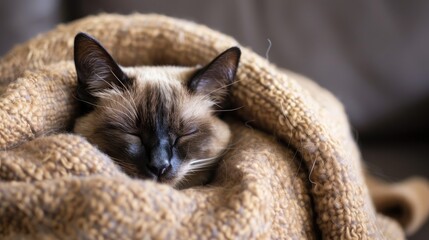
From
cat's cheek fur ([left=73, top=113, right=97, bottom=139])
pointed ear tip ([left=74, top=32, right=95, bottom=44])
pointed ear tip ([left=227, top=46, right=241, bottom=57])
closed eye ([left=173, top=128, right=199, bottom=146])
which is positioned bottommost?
cat's cheek fur ([left=73, top=113, right=97, bottom=139])

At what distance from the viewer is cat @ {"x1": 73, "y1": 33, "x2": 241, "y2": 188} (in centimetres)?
100

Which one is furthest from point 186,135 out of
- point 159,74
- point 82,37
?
point 82,37

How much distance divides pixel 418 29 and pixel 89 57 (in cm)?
131

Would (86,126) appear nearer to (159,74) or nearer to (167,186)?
(159,74)

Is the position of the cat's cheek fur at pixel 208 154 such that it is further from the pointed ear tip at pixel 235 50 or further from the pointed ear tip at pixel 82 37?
the pointed ear tip at pixel 82 37

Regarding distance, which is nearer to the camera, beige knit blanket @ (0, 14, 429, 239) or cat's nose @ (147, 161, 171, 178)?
beige knit blanket @ (0, 14, 429, 239)

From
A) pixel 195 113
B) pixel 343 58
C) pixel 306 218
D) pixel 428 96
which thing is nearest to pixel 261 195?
pixel 306 218

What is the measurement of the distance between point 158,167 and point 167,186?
0.42 feet

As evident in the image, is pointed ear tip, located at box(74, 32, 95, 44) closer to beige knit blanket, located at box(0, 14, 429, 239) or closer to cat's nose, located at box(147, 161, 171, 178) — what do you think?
beige knit blanket, located at box(0, 14, 429, 239)

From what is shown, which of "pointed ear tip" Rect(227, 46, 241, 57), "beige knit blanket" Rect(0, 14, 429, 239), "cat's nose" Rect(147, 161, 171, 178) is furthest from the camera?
"pointed ear tip" Rect(227, 46, 241, 57)

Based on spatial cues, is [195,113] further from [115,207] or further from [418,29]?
[418,29]

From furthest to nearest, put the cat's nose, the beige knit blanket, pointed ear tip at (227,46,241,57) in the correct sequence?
pointed ear tip at (227,46,241,57) < the cat's nose < the beige knit blanket

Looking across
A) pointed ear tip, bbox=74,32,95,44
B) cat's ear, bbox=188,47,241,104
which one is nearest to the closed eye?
cat's ear, bbox=188,47,241,104

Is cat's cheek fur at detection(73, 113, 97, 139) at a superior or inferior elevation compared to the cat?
inferior
